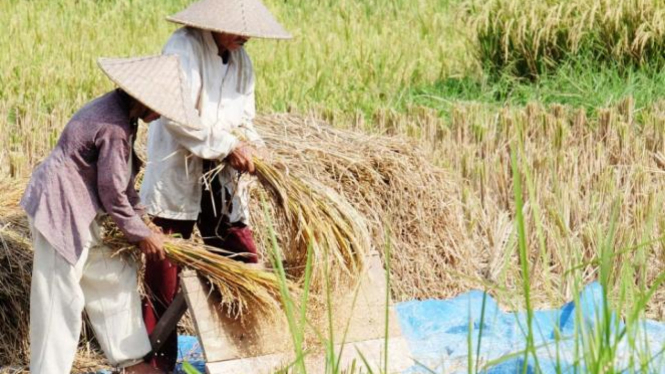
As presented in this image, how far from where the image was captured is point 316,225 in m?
3.97

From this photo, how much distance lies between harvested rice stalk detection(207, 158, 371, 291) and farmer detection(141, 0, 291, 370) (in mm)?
91

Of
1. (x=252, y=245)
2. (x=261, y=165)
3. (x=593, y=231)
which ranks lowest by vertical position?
Answer: (x=593, y=231)

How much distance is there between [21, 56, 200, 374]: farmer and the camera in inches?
144

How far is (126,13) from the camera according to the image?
31.4ft

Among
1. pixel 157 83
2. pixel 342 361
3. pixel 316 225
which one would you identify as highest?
pixel 157 83

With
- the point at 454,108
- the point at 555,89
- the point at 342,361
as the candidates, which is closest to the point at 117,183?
the point at 342,361

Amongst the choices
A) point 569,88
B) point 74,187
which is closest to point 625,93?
point 569,88

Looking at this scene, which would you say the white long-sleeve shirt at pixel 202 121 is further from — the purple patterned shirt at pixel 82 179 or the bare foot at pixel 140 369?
the bare foot at pixel 140 369

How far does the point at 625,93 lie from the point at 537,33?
0.98 metres

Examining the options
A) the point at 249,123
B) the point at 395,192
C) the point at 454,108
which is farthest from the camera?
the point at 454,108

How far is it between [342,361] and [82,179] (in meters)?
1.01

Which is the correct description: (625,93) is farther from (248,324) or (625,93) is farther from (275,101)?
(248,324)

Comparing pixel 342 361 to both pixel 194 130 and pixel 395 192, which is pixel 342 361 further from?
pixel 395 192

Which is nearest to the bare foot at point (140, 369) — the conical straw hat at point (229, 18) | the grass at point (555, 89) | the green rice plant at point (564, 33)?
the conical straw hat at point (229, 18)
